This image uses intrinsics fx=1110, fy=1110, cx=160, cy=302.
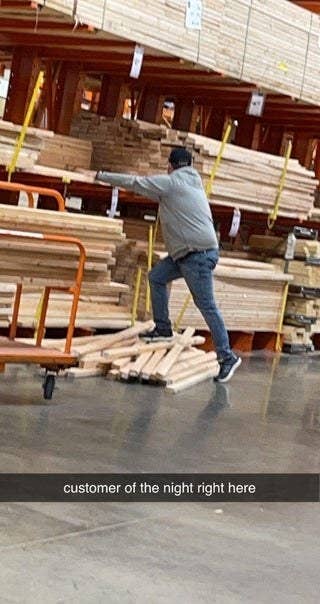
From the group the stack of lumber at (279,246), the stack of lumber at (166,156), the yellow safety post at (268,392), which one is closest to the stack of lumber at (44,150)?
the stack of lumber at (166,156)

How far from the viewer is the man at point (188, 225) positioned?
32.3 feet

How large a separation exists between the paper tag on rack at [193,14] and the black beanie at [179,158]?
1512 millimetres

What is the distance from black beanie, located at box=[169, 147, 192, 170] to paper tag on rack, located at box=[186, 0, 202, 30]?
1512 millimetres

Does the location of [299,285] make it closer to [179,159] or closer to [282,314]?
[282,314]

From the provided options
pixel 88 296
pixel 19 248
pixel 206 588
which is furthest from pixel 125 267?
pixel 206 588

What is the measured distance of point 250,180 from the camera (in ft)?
41.5

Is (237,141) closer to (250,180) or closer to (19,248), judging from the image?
(250,180)

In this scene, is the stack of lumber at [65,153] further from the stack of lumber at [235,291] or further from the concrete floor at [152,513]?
the concrete floor at [152,513]

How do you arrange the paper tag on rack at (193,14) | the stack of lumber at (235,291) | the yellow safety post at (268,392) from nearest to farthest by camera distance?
the yellow safety post at (268,392), the paper tag on rack at (193,14), the stack of lumber at (235,291)

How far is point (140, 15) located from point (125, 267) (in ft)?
9.33

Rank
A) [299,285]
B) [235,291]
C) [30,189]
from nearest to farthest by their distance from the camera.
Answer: [30,189]
[235,291]
[299,285]

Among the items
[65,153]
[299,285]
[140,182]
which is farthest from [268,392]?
[299,285]

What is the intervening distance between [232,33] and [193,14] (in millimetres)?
862

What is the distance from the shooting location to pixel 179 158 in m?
9.88
